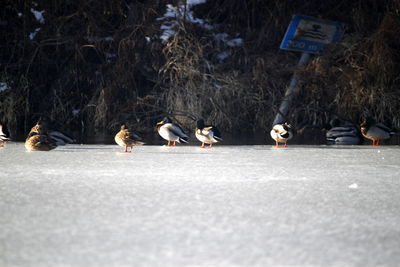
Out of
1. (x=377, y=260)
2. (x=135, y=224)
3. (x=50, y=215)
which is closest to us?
(x=377, y=260)

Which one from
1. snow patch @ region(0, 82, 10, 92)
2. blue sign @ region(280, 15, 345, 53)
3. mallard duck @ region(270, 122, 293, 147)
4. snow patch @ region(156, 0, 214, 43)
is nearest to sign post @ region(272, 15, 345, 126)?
blue sign @ region(280, 15, 345, 53)

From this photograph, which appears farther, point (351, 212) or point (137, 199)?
point (137, 199)

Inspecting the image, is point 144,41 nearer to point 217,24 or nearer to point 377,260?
point 217,24

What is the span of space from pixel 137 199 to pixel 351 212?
151 centimetres

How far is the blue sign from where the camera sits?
12945mm

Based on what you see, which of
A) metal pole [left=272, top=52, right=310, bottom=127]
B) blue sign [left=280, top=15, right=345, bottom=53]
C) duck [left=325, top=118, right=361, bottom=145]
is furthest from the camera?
metal pole [left=272, top=52, right=310, bottom=127]

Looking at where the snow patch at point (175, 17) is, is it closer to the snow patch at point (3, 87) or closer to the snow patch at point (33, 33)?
the snow patch at point (33, 33)

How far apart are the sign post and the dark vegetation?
252mm

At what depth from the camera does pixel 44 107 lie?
50.1ft

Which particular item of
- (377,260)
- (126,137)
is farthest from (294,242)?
(126,137)

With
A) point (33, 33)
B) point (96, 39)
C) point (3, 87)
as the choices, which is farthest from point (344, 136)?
point (33, 33)

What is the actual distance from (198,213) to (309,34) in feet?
33.9

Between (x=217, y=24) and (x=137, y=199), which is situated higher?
(x=217, y=24)

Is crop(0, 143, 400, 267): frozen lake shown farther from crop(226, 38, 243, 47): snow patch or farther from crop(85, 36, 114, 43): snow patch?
crop(85, 36, 114, 43): snow patch
